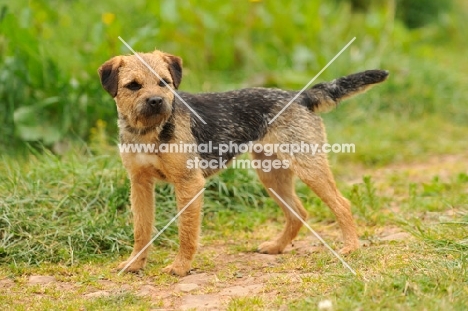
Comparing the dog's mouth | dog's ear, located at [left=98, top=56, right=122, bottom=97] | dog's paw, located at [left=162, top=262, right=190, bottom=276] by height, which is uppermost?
dog's ear, located at [left=98, top=56, right=122, bottom=97]

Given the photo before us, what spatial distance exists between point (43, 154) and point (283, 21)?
5.16 metres

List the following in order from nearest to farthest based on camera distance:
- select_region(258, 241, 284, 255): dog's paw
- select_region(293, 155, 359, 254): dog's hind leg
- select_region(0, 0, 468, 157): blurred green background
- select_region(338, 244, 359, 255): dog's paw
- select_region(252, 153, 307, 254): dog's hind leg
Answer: select_region(338, 244, 359, 255): dog's paw < select_region(293, 155, 359, 254): dog's hind leg < select_region(258, 241, 284, 255): dog's paw < select_region(252, 153, 307, 254): dog's hind leg < select_region(0, 0, 468, 157): blurred green background

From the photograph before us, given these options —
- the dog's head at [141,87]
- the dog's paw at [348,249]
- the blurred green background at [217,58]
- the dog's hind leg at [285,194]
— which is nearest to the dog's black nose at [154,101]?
the dog's head at [141,87]

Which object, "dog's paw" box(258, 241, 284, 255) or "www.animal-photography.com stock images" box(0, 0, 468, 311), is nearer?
"www.animal-photography.com stock images" box(0, 0, 468, 311)

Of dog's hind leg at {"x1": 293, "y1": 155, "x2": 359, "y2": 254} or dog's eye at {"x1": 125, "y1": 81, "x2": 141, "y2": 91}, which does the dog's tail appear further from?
dog's eye at {"x1": 125, "y1": 81, "x2": 141, "y2": 91}

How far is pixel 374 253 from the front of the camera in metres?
6.09

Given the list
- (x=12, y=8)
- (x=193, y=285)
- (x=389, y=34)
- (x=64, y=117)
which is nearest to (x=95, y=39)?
(x=64, y=117)

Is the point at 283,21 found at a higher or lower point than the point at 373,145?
higher

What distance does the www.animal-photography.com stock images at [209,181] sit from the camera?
5.58 metres

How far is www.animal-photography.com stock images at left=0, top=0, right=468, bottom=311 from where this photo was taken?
5.58 m

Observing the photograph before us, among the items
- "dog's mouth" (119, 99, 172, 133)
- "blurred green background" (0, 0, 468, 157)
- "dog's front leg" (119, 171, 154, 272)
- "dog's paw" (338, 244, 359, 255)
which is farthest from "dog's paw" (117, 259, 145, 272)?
"blurred green background" (0, 0, 468, 157)

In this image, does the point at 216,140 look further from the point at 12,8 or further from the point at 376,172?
the point at 12,8

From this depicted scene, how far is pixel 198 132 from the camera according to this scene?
6.37m

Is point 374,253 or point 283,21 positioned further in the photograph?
point 283,21
